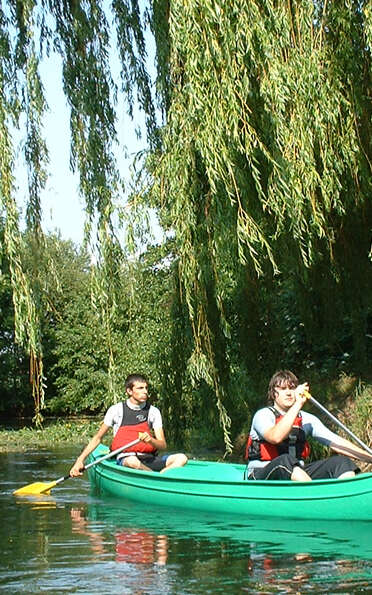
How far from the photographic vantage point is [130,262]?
869 cm

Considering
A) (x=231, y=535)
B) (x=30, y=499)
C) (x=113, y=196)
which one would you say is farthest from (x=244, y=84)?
(x=30, y=499)

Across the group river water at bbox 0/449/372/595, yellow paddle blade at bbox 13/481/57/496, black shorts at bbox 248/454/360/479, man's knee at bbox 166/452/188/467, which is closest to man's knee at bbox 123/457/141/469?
man's knee at bbox 166/452/188/467

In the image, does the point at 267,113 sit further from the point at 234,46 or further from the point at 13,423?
the point at 13,423

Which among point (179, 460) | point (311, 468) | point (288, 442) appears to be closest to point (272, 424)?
point (288, 442)

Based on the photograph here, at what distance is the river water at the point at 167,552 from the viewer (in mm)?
5543

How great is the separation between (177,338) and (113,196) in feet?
5.19

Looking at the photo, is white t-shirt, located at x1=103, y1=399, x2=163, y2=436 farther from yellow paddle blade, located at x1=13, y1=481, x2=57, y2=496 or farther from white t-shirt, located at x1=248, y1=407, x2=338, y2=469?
white t-shirt, located at x1=248, y1=407, x2=338, y2=469

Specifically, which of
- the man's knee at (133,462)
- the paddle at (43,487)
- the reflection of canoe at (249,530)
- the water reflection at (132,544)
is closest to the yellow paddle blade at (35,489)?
the paddle at (43,487)

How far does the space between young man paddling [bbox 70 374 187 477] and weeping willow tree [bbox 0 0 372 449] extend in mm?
409

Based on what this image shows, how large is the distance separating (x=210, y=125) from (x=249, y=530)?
2.91 m

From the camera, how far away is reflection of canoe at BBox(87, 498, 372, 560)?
6.65 meters

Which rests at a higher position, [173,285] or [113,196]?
[113,196]

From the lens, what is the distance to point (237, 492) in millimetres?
7973

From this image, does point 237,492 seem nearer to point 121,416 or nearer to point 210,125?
point 121,416
